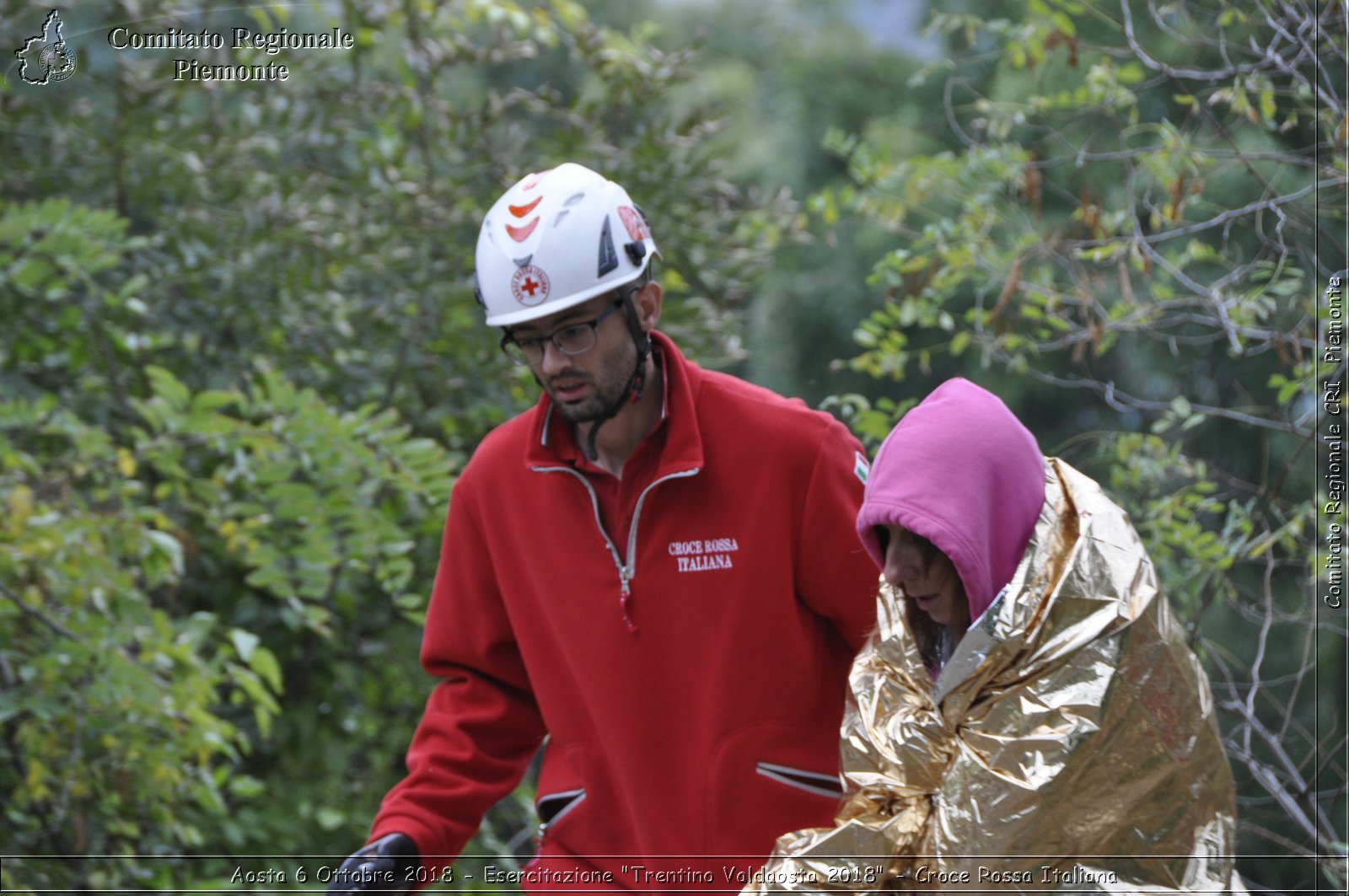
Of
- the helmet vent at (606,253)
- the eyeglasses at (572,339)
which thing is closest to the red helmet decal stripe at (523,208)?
the helmet vent at (606,253)

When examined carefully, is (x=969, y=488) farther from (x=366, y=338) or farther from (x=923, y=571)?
(x=366, y=338)

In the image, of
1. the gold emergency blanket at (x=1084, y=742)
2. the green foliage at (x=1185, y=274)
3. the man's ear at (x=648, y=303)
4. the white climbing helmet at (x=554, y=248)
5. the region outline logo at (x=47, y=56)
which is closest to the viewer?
the gold emergency blanket at (x=1084, y=742)

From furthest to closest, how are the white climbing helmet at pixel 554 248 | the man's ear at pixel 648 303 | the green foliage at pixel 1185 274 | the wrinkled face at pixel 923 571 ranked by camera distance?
the green foliage at pixel 1185 274 → the man's ear at pixel 648 303 → the white climbing helmet at pixel 554 248 → the wrinkled face at pixel 923 571

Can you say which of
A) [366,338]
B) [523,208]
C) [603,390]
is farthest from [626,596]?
[366,338]

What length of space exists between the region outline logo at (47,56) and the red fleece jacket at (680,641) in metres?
2.91

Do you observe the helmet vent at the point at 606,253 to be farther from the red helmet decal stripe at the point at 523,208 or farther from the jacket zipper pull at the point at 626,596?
the jacket zipper pull at the point at 626,596

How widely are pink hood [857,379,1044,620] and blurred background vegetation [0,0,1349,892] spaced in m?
1.47

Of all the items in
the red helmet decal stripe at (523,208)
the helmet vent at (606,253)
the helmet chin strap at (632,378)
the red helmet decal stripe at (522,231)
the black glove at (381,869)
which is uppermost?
the red helmet decal stripe at (523,208)

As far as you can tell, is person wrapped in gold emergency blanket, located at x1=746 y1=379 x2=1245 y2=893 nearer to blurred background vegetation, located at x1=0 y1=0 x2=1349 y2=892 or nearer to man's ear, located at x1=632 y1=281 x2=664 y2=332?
man's ear, located at x1=632 y1=281 x2=664 y2=332

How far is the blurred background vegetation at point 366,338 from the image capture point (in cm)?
370

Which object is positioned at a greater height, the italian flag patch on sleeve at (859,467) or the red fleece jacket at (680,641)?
the italian flag patch on sleeve at (859,467)

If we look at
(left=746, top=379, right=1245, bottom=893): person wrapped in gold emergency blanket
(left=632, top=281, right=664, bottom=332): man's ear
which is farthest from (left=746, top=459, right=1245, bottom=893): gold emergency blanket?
(left=632, top=281, right=664, bottom=332): man's ear

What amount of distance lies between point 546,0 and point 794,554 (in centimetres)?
329

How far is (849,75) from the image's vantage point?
55.3ft
